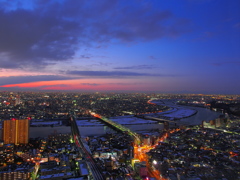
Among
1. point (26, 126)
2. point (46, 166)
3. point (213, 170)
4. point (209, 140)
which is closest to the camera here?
point (213, 170)

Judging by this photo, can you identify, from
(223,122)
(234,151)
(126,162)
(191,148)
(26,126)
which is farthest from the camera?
(223,122)

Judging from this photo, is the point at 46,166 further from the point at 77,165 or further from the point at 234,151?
the point at 234,151

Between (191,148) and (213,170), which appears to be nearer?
(213,170)

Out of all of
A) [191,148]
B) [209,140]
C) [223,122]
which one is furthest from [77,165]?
[223,122]

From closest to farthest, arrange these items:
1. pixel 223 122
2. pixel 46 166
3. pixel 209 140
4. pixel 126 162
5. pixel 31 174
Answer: pixel 31 174, pixel 46 166, pixel 126 162, pixel 209 140, pixel 223 122

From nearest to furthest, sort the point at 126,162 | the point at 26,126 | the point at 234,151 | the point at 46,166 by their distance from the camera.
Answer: the point at 46,166
the point at 126,162
the point at 234,151
the point at 26,126

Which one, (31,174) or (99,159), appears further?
(99,159)

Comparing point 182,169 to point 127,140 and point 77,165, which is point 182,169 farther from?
point 127,140

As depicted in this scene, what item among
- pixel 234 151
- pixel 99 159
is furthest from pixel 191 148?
pixel 99 159
